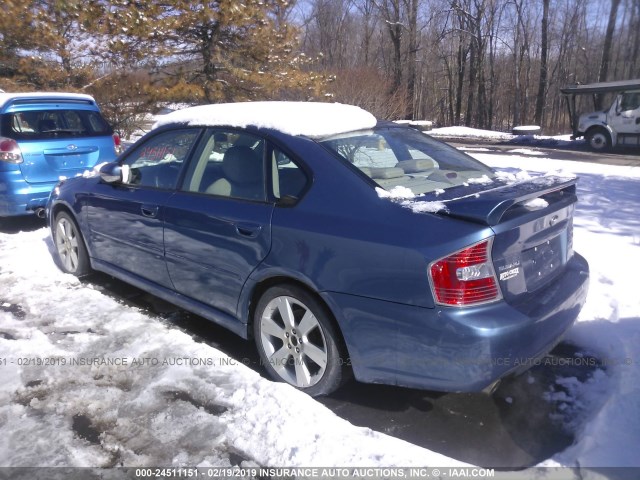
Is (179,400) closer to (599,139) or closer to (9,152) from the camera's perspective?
(9,152)

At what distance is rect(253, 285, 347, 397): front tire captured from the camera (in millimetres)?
2910

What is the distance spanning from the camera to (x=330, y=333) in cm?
288

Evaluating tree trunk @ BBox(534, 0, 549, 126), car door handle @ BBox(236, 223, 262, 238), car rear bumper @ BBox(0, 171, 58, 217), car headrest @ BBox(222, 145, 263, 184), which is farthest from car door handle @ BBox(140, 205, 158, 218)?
tree trunk @ BBox(534, 0, 549, 126)

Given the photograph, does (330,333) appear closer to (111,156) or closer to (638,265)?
(638,265)

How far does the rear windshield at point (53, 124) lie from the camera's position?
675 centimetres

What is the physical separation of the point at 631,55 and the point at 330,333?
4163 cm

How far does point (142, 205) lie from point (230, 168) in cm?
89

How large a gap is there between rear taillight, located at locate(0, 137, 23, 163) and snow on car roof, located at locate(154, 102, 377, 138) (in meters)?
3.66

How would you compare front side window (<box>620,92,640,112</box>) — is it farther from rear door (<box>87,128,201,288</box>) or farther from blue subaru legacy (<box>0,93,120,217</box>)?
rear door (<box>87,128,201,288</box>)

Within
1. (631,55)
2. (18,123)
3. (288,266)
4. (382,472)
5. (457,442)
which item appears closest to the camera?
(382,472)

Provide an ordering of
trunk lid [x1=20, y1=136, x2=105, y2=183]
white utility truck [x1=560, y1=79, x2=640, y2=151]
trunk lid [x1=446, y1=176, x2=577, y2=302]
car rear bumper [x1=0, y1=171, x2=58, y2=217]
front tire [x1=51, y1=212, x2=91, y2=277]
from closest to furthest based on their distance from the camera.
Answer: trunk lid [x1=446, y1=176, x2=577, y2=302], front tire [x1=51, y1=212, x2=91, y2=277], car rear bumper [x1=0, y1=171, x2=58, y2=217], trunk lid [x1=20, y1=136, x2=105, y2=183], white utility truck [x1=560, y1=79, x2=640, y2=151]

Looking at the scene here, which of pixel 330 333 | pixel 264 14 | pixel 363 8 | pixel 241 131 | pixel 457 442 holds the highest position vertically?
pixel 363 8

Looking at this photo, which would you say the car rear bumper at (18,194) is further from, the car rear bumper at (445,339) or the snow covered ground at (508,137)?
the snow covered ground at (508,137)

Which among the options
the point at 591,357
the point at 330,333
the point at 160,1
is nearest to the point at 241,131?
the point at 330,333
